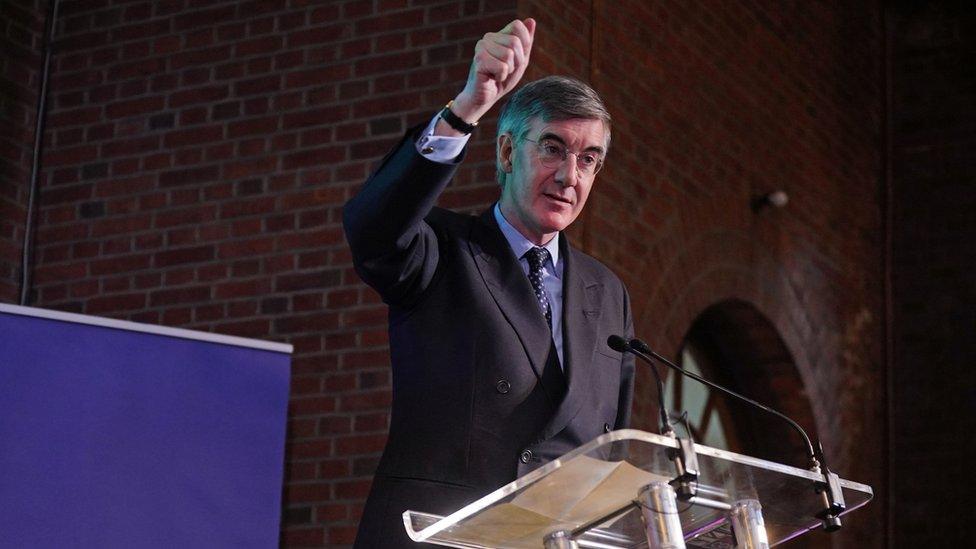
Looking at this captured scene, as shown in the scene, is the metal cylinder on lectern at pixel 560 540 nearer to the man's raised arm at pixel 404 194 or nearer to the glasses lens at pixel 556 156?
the man's raised arm at pixel 404 194

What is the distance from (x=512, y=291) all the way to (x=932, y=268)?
545 cm

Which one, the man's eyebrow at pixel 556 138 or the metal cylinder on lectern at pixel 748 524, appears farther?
the man's eyebrow at pixel 556 138

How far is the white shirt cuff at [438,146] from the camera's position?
2215mm

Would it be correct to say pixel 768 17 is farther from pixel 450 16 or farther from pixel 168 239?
pixel 168 239

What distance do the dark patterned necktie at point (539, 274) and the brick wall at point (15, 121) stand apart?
10.5 ft

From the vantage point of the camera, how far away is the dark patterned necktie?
2.47m

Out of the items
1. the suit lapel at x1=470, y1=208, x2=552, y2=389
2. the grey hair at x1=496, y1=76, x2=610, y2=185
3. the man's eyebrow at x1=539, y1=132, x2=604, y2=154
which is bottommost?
the suit lapel at x1=470, y1=208, x2=552, y2=389

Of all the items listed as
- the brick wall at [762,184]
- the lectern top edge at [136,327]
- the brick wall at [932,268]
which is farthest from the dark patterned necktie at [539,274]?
the brick wall at [932,268]

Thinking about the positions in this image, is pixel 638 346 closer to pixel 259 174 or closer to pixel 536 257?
pixel 536 257

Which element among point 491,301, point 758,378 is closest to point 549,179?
point 491,301

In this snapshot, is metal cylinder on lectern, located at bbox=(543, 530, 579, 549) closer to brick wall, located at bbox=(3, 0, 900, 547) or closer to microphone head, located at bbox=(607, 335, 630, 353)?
microphone head, located at bbox=(607, 335, 630, 353)

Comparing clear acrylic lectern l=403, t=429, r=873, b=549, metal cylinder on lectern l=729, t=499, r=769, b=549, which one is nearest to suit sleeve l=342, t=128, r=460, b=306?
clear acrylic lectern l=403, t=429, r=873, b=549

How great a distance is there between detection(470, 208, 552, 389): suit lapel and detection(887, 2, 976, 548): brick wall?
5.20m

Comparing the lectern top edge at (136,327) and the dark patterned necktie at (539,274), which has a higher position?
the lectern top edge at (136,327)
